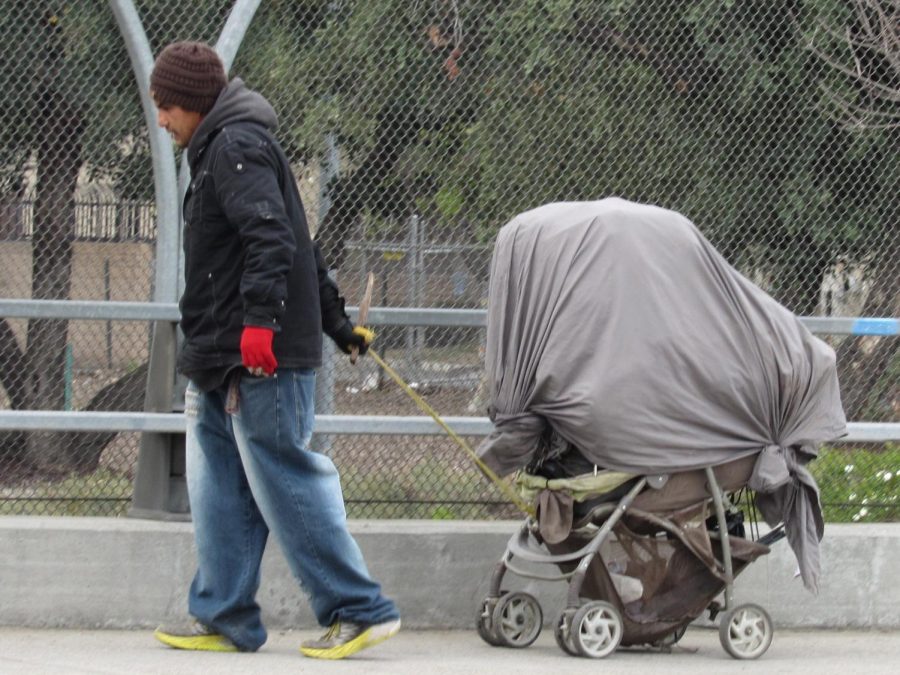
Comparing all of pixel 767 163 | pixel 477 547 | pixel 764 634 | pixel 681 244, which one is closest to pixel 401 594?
pixel 477 547

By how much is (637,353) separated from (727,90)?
168 centimetres

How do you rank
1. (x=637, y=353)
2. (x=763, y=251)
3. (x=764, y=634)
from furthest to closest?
(x=763, y=251) < (x=764, y=634) < (x=637, y=353)

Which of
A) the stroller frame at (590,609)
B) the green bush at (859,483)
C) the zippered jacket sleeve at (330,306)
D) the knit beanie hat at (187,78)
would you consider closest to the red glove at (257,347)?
the zippered jacket sleeve at (330,306)

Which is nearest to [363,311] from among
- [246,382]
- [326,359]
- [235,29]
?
[246,382]

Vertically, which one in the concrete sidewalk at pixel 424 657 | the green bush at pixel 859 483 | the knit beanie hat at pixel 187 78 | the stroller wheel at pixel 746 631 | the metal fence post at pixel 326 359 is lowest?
the concrete sidewalk at pixel 424 657

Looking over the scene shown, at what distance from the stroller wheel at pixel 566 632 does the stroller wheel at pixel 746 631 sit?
0.56 metres

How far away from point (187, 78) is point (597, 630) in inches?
91.3

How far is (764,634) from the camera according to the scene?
568 centimetres

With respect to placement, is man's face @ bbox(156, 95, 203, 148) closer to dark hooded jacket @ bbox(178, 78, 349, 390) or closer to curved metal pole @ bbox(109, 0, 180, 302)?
dark hooded jacket @ bbox(178, 78, 349, 390)

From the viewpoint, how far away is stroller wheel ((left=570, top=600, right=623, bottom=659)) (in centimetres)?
538

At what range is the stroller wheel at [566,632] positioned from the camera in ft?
→ 17.7

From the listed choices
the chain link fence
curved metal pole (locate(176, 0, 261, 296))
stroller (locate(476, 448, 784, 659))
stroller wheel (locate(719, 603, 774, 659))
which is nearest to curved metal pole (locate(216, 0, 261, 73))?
curved metal pole (locate(176, 0, 261, 296))

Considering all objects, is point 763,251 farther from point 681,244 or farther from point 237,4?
point 237,4

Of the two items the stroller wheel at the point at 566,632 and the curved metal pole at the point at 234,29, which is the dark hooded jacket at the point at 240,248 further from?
the stroller wheel at the point at 566,632
